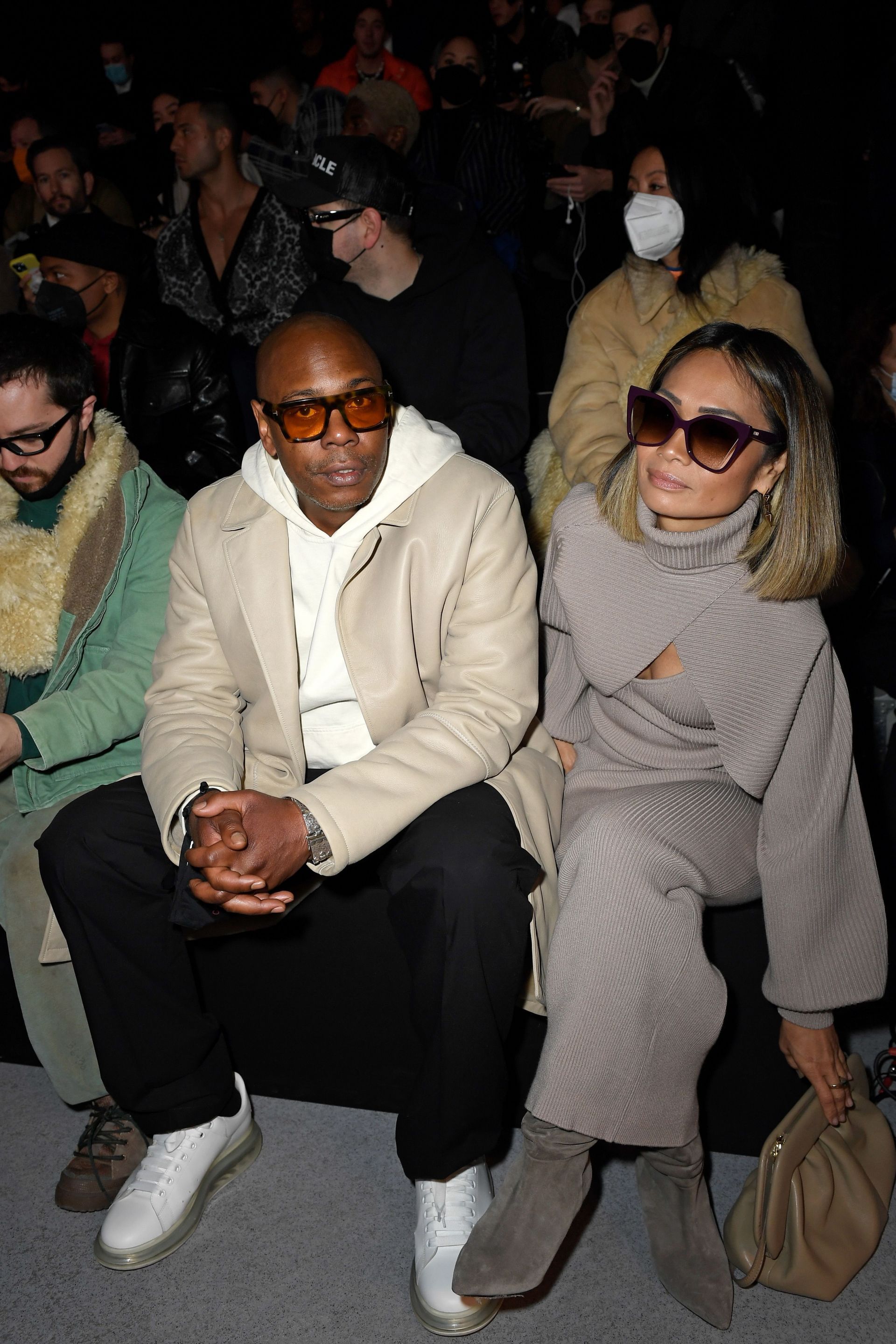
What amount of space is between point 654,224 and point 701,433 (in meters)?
1.25

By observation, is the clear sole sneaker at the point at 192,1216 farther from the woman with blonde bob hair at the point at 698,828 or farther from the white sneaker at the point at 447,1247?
the woman with blonde bob hair at the point at 698,828

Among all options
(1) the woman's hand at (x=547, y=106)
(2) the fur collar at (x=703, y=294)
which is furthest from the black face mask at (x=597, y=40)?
(2) the fur collar at (x=703, y=294)

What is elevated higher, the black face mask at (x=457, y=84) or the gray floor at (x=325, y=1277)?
the black face mask at (x=457, y=84)

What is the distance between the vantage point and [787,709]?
1588mm

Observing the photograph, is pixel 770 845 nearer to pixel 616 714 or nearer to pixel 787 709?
pixel 787 709

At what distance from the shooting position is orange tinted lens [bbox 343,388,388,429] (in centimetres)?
176

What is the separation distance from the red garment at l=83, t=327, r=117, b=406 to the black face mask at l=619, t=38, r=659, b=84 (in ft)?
7.52

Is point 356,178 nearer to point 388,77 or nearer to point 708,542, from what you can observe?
point 708,542

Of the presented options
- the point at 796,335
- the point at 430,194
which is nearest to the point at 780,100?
the point at 430,194

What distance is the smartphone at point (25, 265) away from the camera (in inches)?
161

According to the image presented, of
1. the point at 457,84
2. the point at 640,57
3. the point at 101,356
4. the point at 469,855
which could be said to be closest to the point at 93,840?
the point at 469,855

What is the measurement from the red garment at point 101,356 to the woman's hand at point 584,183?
66.8 inches

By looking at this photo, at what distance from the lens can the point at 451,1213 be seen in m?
1.64

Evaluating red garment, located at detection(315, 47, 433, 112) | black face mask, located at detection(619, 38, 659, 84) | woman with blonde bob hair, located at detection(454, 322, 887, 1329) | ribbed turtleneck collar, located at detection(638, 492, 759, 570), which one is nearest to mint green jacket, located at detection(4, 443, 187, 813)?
woman with blonde bob hair, located at detection(454, 322, 887, 1329)
